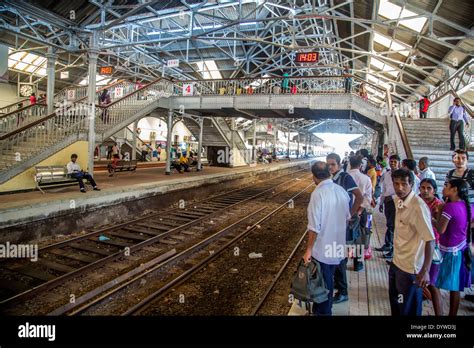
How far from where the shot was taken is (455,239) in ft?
12.0

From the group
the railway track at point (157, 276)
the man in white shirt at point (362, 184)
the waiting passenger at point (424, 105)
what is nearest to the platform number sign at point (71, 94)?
the railway track at point (157, 276)

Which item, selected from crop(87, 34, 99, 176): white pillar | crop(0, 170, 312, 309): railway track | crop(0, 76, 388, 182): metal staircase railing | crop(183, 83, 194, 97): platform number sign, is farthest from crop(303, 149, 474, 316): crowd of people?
crop(183, 83, 194, 97): platform number sign

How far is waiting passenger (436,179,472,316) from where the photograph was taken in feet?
11.7

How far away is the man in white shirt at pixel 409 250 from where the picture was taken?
3020 millimetres

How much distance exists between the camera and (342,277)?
15.3 feet

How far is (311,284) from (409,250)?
41.5 inches

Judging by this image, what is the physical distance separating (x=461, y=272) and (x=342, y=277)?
1484 millimetres

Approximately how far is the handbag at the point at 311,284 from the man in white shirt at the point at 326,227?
0.10 metres

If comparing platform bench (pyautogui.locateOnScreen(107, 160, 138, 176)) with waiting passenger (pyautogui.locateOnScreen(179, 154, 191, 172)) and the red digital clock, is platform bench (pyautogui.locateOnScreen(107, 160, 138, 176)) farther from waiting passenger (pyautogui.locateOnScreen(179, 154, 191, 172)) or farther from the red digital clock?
the red digital clock

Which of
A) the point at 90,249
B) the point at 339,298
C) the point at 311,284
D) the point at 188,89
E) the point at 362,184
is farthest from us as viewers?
the point at 188,89

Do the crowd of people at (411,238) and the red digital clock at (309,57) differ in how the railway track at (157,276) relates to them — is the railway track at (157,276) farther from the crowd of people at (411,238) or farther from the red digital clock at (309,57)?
the red digital clock at (309,57)

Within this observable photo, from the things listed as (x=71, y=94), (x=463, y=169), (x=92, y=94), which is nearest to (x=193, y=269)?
(x=463, y=169)

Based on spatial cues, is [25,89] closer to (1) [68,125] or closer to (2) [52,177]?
(1) [68,125]

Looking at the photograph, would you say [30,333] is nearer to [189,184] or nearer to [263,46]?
[189,184]
